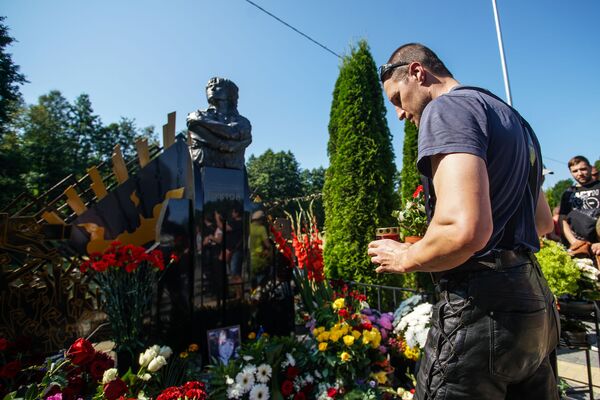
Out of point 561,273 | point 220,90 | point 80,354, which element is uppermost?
point 220,90

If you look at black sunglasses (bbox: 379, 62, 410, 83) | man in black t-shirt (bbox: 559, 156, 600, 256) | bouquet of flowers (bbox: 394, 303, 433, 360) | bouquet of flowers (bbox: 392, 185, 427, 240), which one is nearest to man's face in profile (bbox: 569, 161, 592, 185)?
man in black t-shirt (bbox: 559, 156, 600, 256)

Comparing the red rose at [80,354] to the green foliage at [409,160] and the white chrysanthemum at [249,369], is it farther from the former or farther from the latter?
the green foliage at [409,160]

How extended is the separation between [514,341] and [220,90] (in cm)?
381

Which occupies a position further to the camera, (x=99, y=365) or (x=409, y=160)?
(x=409, y=160)

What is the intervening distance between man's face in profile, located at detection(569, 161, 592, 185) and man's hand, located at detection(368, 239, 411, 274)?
15.6ft

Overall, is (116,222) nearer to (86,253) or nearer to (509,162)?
(86,253)

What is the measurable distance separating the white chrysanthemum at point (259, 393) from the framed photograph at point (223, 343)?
0.84 metres

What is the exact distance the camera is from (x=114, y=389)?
1663 millimetres

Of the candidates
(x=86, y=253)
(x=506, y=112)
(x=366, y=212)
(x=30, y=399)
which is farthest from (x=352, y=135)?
(x=30, y=399)

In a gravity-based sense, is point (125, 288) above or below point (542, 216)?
below

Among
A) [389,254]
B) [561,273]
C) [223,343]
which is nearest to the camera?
[389,254]

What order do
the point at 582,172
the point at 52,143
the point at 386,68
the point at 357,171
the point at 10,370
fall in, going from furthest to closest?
the point at 52,143 < the point at 357,171 < the point at 582,172 < the point at 10,370 < the point at 386,68

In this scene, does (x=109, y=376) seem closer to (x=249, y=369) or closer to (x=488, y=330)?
(x=249, y=369)

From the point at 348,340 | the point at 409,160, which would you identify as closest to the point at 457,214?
the point at 348,340
